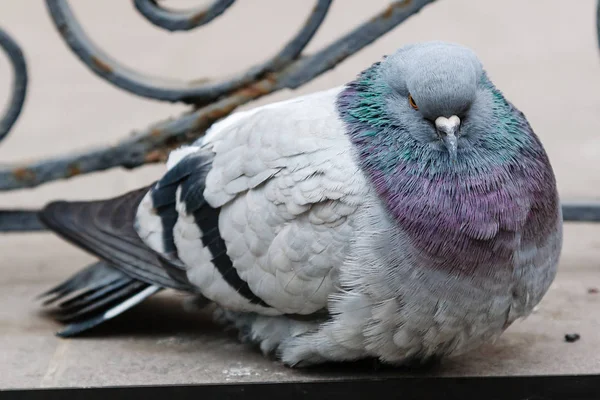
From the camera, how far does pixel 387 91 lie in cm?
301

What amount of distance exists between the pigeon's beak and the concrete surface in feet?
2.63

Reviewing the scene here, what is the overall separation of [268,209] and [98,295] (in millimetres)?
836

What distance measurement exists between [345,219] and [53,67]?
5.03m

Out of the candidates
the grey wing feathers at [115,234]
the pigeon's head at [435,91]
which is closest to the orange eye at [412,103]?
the pigeon's head at [435,91]

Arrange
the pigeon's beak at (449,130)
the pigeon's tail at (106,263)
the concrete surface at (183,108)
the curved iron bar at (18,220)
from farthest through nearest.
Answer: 1. the curved iron bar at (18,220)
2. the pigeon's tail at (106,263)
3. the concrete surface at (183,108)
4. the pigeon's beak at (449,130)

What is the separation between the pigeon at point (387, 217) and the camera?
2891mm

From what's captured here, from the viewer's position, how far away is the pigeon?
2891 mm

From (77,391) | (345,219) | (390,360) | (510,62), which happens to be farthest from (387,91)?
(510,62)

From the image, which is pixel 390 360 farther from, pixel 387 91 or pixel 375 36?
pixel 375 36

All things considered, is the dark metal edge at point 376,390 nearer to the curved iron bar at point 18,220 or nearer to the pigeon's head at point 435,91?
the pigeon's head at point 435,91

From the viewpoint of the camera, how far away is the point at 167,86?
384 cm

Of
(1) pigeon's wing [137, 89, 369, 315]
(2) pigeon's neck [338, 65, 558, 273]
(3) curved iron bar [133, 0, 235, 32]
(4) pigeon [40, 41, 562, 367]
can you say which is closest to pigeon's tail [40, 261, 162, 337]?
(1) pigeon's wing [137, 89, 369, 315]

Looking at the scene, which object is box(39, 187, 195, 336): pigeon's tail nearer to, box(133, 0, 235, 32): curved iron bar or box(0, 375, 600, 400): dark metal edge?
box(0, 375, 600, 400): dark metal edge

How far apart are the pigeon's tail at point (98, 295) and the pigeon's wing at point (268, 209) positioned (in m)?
0.20
